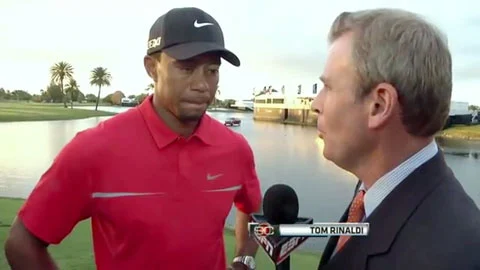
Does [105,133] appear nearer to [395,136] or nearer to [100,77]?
[395,136]

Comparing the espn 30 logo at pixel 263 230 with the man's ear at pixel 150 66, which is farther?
the man's ear at pixel 150 66

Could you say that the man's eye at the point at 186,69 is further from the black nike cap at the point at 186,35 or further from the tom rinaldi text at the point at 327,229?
the tom rinaldi text at the point at 327,229

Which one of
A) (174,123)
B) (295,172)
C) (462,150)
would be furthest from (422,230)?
(462,150)

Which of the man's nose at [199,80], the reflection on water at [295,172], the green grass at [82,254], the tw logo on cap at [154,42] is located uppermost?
the tw logo on cap at [154,42]

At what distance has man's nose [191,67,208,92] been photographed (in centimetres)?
251

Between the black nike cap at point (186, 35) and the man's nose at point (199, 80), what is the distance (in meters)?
0.09

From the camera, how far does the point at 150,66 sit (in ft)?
8.87

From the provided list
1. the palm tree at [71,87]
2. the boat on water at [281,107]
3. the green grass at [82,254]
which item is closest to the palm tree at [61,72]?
the palm tree at [71,87]

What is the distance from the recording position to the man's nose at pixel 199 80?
2.51 m

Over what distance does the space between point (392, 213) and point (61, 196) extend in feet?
4.93

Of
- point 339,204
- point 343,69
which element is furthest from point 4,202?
point 343,69

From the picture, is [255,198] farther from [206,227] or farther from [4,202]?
[4,202]

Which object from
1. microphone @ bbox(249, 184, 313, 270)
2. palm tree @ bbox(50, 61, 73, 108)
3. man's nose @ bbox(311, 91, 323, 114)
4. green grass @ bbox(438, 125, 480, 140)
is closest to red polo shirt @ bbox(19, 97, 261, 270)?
microphone @ bbox(249, 184, 313, 270)

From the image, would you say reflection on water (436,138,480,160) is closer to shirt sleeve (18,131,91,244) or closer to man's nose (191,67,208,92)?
man's nose (191,67,208,92)
